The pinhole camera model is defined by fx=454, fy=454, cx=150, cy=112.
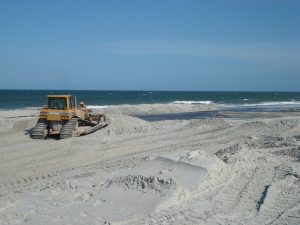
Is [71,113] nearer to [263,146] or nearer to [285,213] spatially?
[263,146]

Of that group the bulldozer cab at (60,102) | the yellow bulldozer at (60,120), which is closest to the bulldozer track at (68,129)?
the yellow bulldozer at (60,120)

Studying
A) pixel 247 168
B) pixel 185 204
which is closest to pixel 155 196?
pixel 185 204

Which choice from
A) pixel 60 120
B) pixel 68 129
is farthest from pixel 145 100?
pixel 68 129

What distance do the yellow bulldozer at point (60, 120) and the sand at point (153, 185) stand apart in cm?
242

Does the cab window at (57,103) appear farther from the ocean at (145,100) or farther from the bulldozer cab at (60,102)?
the ocean at (145,100)

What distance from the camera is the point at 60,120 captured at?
59.4 ft

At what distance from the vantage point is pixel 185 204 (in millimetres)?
7945

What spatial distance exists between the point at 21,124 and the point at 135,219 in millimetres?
16169

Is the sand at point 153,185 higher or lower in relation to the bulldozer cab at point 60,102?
lower

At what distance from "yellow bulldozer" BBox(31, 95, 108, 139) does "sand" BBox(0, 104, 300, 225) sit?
2.42 m

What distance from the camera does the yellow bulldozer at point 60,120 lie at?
17.8 metres

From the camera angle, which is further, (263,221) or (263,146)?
(263,146)

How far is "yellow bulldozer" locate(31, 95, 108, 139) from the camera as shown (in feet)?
58.3

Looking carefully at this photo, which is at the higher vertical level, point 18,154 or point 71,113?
point 71,113
